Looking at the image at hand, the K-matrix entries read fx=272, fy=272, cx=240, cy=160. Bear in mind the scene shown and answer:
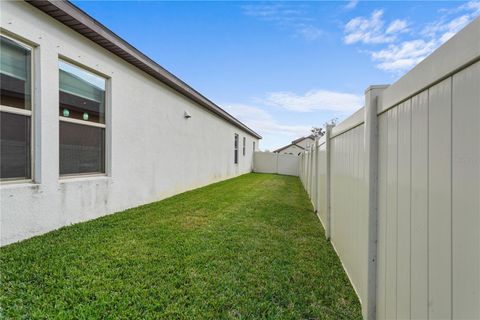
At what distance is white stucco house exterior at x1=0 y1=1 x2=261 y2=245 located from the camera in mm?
3561

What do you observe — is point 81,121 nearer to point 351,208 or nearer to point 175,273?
point 175,273

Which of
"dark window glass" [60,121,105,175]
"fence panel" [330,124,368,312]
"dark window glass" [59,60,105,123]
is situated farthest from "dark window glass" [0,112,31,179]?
"fence panel" [330,124,368,312]

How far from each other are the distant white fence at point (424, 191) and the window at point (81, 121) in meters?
4.39

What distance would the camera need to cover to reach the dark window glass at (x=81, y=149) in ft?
14.3

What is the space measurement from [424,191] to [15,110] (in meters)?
4.52

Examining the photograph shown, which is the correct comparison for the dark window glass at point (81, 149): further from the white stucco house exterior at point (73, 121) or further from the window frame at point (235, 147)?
the window frame at point (235, 147)

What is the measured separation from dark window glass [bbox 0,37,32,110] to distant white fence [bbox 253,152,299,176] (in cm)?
1758

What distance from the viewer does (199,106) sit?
10000 millimetres

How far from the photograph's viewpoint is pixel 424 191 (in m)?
1.26

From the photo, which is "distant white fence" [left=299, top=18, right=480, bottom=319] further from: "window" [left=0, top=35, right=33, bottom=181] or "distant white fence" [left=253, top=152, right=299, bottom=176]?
"distant white fence" [left=253, top=152, right=299, bottom=176]

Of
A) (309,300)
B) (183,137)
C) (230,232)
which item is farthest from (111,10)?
(309,300)

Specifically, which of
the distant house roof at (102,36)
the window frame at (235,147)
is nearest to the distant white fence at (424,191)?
the distant house roof at (102,36)

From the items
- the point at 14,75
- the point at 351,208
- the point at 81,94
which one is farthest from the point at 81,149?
the point at 351,208

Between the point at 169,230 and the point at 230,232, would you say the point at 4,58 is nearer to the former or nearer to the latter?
the point at 169,230
